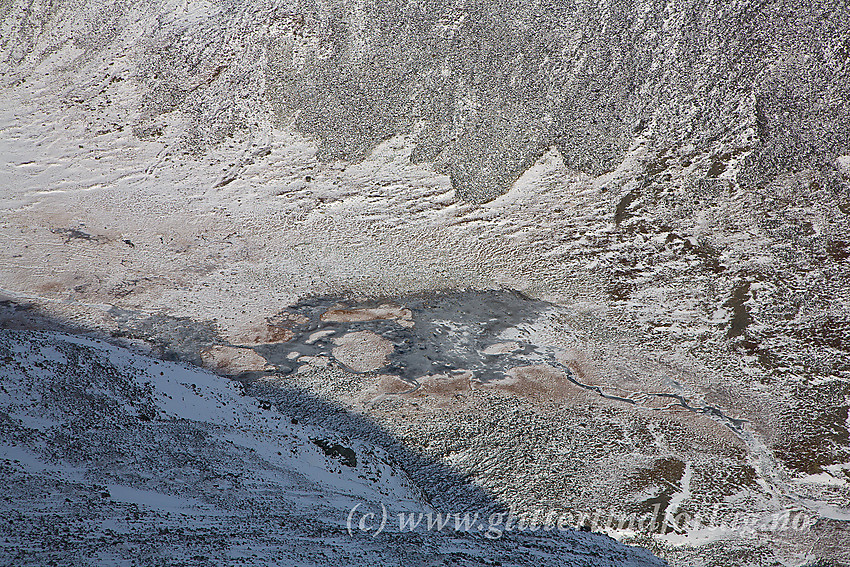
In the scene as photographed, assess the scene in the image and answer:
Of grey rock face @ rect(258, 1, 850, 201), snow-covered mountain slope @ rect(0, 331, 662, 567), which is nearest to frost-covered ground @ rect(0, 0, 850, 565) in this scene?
grey rock face @ rect(258, 1, 850, 201)

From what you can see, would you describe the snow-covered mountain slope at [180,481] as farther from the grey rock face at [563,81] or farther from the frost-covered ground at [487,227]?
the grey rock face at [563,81]

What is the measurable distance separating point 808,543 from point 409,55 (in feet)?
22.1

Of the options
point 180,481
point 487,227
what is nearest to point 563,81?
point 487,227

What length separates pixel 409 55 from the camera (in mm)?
8078

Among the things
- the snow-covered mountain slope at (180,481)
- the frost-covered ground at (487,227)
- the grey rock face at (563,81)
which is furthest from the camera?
the grey rock face at (563,81)

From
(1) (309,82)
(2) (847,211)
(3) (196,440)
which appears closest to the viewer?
(3) (196,440)

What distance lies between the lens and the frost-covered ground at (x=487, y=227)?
445cm

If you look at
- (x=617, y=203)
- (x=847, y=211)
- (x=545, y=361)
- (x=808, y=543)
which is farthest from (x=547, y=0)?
(x=808, y=543)

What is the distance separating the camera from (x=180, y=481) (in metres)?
3.58

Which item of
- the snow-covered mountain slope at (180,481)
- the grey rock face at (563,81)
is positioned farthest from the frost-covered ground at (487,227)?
the snow-covered mountain slope at (180,481)

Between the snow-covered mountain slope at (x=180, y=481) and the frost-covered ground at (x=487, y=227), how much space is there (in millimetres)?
368

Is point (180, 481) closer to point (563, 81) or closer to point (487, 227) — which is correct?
point (487, 227)

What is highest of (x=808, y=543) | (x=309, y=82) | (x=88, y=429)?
(x=309, y=82)

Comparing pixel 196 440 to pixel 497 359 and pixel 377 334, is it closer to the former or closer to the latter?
pixel 377 334
